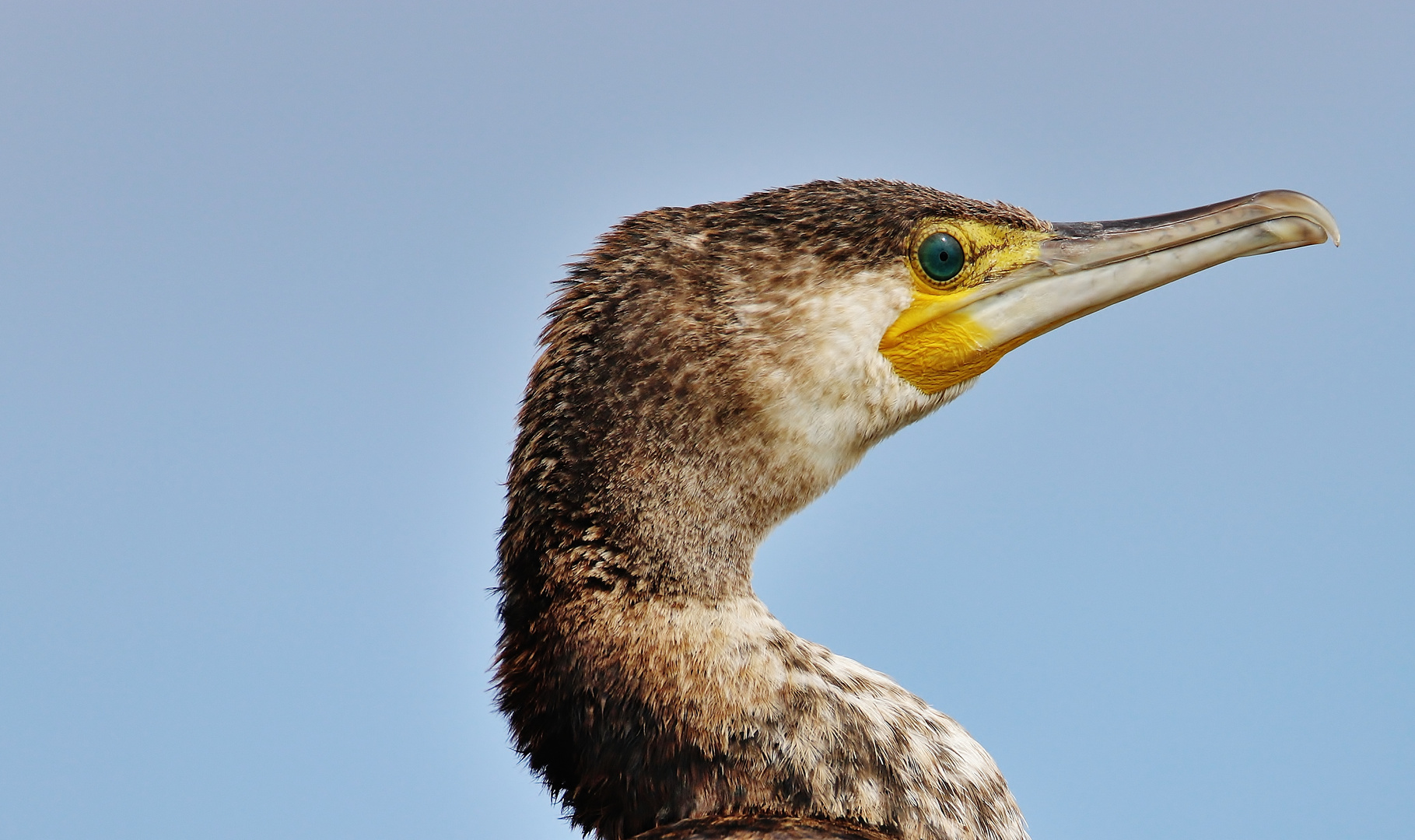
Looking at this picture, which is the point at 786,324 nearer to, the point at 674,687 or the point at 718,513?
the point at 718,513

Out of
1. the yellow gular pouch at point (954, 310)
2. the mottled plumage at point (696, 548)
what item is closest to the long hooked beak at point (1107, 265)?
the yellow gular pouch at point (954, 310)

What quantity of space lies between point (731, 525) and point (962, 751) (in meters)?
1.00

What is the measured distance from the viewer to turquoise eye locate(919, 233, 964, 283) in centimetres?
Answer: 357

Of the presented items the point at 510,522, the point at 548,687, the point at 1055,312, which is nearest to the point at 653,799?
the point at 548,687

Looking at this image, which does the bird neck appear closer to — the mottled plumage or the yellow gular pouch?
the mottled plumage

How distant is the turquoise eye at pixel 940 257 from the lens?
11.7 ft

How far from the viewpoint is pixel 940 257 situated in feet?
11.8

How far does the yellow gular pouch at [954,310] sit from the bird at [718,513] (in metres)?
0.01

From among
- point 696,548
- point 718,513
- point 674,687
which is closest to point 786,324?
point 718,513

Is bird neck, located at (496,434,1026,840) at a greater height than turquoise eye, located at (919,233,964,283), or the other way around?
turquoise eye, located at (919,233,964,283)

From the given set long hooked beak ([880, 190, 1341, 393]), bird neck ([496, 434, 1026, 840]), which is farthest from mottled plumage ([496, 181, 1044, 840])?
long hooked beak ([880, 190, 1341, 393])

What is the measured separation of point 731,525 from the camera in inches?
128

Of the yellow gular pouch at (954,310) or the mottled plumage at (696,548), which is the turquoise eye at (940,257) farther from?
the mottled plumage at (696,548)

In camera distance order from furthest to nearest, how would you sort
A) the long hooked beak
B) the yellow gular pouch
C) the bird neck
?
the long hooked beak, the yellow gular pouch, the bird neck
